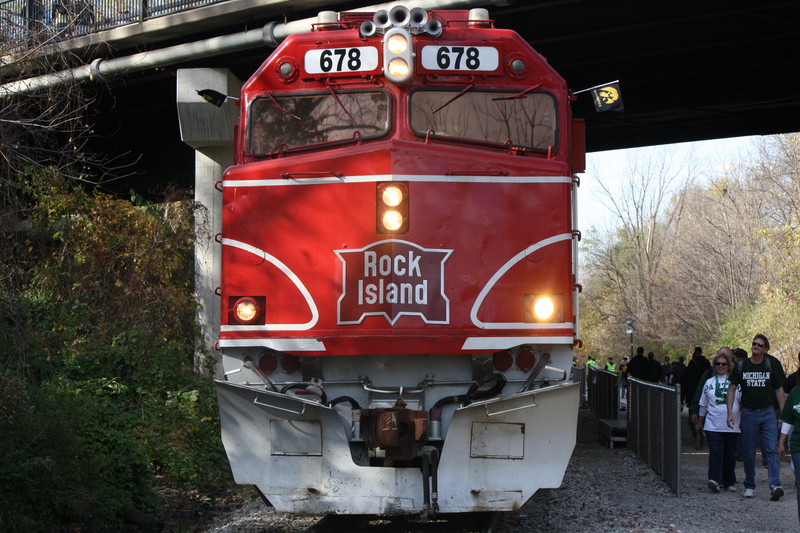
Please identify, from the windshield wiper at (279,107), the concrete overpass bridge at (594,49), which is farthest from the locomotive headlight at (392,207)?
the concrete overpass bridge at (594,49)

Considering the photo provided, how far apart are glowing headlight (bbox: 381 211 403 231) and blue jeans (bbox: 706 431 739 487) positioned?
5647 millimetres

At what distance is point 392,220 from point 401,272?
0.42 metres

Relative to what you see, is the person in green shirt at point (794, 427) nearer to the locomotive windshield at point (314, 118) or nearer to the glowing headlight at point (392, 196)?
the glowing headlight at point (392, 196)

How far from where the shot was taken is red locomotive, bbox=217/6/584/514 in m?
6.54

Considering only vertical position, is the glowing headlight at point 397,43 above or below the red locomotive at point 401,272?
above

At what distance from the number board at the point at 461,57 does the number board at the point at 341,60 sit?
17.2 inches

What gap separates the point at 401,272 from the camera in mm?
6840

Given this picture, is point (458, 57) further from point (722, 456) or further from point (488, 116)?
point (722, 456)

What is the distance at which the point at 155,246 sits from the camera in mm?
14695

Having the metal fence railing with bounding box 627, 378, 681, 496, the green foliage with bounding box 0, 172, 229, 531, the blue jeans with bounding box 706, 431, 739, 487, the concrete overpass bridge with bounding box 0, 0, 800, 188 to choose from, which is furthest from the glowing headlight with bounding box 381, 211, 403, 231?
the blue jeans with bounding box 706, 431, 739, 487

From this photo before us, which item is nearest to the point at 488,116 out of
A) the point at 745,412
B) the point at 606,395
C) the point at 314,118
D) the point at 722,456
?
the point at 314,118

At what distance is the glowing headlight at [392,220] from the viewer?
Result: 6.95 metres

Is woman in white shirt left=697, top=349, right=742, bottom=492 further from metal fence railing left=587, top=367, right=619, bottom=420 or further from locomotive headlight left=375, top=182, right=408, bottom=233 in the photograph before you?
metal fence railing left=587, top=367, right=619, bottom=420

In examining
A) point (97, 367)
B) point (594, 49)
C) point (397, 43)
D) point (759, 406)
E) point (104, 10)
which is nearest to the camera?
point (397, 43)
